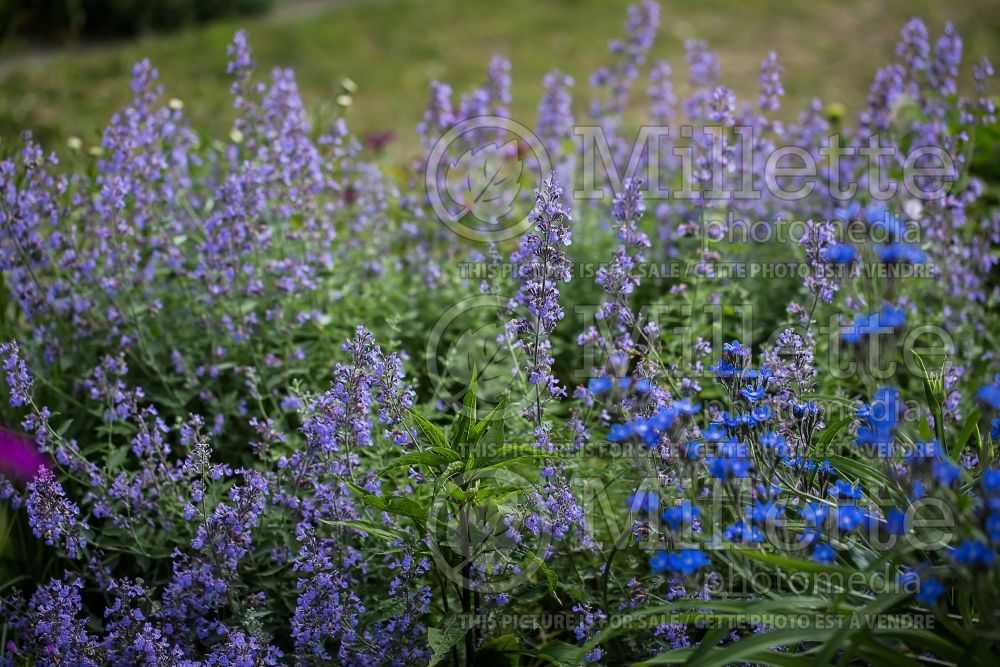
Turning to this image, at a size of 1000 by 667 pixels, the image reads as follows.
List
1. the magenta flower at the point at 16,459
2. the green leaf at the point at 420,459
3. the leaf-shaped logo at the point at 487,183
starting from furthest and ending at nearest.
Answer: the leaf-shaped logo at the point at 487,183
the magenta flower at the point at 16,459
the green leaf at the point at 420,459

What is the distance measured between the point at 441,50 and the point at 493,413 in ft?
22.4

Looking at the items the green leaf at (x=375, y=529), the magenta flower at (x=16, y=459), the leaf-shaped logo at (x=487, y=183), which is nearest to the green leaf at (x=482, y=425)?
the green leaf at (x=375, y=529)

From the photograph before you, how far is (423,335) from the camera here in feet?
12.4

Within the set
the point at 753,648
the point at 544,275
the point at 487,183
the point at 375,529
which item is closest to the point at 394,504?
the point at 375,529

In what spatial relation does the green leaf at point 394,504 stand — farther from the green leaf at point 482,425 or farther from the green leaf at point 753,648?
the green leaf at point 753,648

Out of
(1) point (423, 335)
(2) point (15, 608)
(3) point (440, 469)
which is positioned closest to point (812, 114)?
(1) point (423, 335)

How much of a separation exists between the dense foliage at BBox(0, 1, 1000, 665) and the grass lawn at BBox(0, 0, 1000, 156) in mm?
3186

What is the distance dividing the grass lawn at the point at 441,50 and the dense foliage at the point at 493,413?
319cm

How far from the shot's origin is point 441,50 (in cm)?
864

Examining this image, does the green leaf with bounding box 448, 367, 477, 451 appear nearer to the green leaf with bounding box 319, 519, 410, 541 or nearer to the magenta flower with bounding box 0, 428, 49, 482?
the green leaf with bounding box 319, 519, 410, 541

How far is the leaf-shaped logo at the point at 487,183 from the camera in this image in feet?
14.5

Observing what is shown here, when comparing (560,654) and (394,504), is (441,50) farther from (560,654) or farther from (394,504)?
(560,654)

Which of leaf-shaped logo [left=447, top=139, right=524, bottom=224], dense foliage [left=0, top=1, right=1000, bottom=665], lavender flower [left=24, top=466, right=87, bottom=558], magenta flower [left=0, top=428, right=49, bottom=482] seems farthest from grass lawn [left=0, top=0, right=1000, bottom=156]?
lavender flower [left=24, top=466, right=87, bottom=558]

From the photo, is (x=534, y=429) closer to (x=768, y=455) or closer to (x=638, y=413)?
(x=638, y=413)
